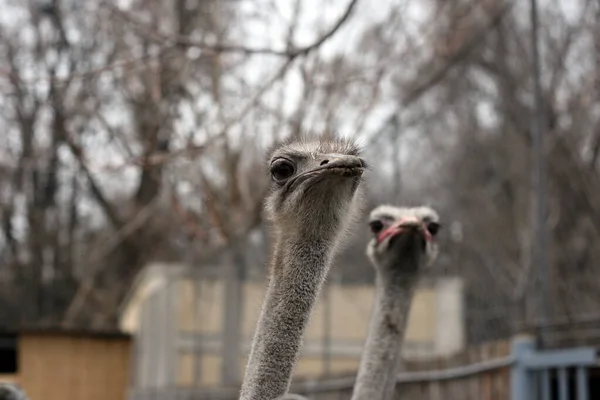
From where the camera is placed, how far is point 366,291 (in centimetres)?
1088

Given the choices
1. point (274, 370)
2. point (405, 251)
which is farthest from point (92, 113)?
point (274, 370)

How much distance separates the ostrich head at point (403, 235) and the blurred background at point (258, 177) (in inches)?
48.9

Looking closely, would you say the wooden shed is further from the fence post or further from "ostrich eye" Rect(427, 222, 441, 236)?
"ostrich eye" Rect(427, 222, 441, 236)

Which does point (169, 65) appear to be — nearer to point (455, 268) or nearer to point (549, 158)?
point (455, 268)

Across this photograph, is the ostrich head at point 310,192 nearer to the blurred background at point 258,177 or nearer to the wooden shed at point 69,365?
the blurred background at point 258,177

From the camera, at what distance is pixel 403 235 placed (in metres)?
4.15

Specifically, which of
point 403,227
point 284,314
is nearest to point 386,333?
point 403,227

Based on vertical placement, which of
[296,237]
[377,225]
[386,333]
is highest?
[377,225]

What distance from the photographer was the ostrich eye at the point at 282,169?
2779 mm

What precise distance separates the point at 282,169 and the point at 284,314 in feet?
1.35

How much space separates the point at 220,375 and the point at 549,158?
7172mm

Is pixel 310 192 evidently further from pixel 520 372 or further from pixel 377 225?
pixel 520 372

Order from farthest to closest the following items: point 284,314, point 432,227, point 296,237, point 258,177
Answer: point 258,177 → point 432,227 → point 296,237 → point 284,314

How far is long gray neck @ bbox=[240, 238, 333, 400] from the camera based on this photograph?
2.48 metres
